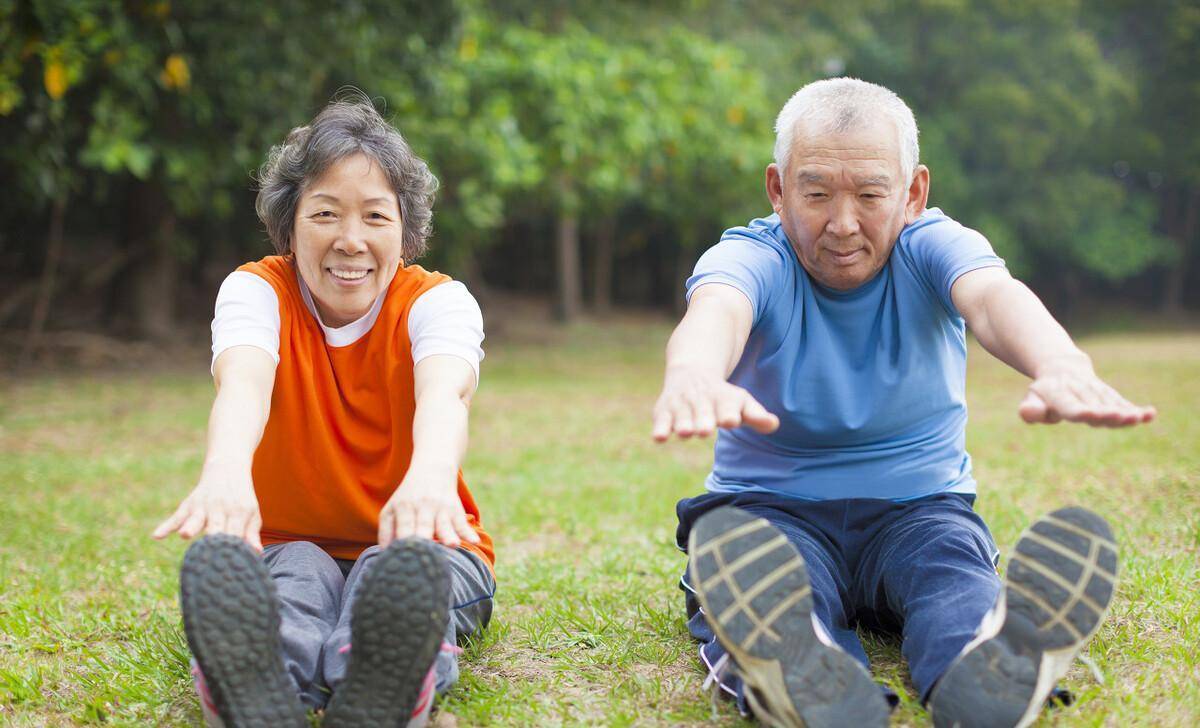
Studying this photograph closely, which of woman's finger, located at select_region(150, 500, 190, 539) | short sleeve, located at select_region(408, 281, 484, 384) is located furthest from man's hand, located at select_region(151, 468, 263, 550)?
short sleeve, located at select_region(408, 281, 484, 384)

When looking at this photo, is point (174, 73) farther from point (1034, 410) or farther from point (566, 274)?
point (566, 274)

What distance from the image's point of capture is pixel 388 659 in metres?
2.05

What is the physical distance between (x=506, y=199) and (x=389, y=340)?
15016mm

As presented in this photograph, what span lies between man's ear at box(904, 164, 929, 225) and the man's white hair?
0.05 meters

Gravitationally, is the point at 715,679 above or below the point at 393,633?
below

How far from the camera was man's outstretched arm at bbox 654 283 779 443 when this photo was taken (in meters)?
2.12

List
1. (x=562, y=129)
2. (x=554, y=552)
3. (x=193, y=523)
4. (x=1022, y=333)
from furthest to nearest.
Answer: (x=562, y=129), (x=554, y=552), (x=1022, y=333), (x=193, y=523)

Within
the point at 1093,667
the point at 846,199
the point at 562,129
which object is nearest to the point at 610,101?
the point at 562,129

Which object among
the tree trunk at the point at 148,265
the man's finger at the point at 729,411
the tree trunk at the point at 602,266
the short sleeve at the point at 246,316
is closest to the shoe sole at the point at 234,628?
the short sleeve at the point at 246,316

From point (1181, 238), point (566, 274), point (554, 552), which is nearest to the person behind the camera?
point (554, 552)

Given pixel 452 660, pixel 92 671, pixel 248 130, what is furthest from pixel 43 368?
pixel 452 660

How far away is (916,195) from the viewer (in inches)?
113

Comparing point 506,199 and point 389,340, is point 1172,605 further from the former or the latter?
point 506,199

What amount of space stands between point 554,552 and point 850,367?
2.07 m
